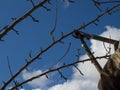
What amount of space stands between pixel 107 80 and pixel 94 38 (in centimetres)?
77

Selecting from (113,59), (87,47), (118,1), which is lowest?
(113,59)

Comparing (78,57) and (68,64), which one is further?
(78,57)

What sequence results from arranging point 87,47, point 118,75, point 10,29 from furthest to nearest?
1. point 87,47
2. point 118,75
3. point 10,29

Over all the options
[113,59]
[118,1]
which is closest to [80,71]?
[113,59]

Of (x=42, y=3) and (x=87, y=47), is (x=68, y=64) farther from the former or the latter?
(x=42, y=3)

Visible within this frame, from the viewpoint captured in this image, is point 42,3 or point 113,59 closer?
point 42,3

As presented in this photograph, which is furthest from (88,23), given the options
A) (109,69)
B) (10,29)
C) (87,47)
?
(10,29)

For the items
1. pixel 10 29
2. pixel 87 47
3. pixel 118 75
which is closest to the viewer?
pixel 10 29

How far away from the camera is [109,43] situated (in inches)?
176

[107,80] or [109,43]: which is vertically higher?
[109,43]

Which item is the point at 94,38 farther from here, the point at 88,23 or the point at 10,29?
the point at 10,29

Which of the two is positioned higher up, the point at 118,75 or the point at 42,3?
the point at 42,3

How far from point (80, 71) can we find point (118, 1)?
3.68 feet

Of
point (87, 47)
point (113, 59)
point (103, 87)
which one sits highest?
point (87, 47)
